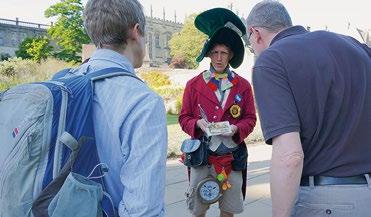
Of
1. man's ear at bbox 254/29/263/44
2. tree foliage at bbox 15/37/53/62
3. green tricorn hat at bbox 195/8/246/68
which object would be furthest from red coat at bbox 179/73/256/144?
tree foliage at bbox 15/37/53/62

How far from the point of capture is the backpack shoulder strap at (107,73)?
66.9 inches

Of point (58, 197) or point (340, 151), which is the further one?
point (340, 151)

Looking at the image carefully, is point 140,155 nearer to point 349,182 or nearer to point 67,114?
point 67,114

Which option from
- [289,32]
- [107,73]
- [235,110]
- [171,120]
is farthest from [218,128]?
[171,120]

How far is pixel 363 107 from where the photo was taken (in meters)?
2.09

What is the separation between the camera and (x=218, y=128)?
348 cm

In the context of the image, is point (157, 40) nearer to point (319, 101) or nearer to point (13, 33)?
point (13, 33)

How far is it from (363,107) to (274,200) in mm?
624

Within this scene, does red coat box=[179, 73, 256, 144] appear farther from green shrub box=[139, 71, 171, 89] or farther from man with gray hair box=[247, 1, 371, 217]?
green shrub box=[139, 71, 171, 89]

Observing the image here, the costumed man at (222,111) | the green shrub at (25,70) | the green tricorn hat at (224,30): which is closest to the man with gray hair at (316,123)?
the costumed man at (222,111)

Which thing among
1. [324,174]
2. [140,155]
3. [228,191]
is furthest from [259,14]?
[228,191]

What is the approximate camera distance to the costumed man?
3641 millimetres

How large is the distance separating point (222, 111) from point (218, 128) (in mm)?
209

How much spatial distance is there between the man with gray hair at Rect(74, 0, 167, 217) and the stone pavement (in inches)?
132
